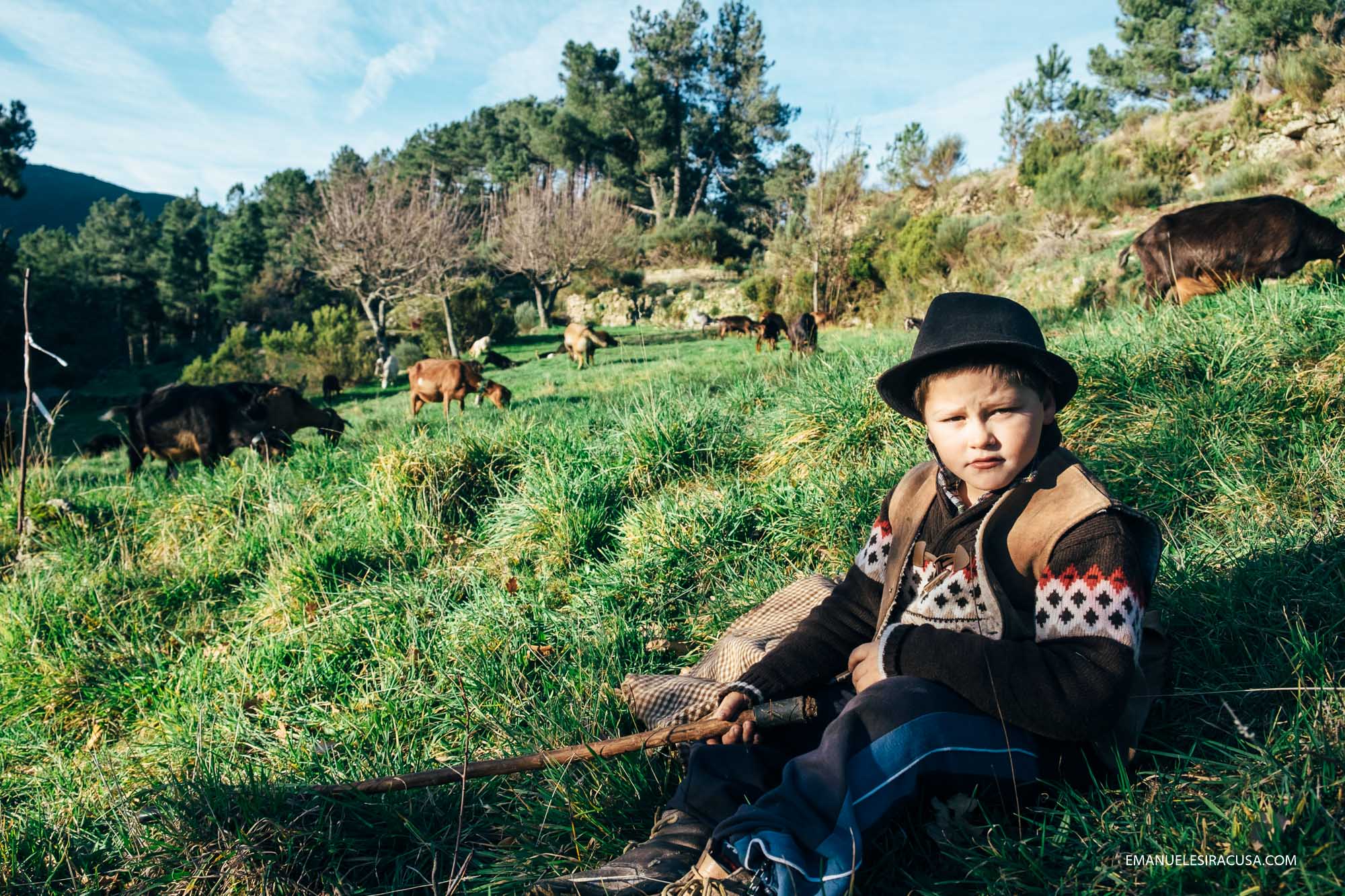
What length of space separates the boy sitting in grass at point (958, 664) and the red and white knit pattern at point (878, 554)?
79 millimetres

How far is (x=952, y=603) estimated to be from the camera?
6.11 ft

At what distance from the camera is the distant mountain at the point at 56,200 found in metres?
102

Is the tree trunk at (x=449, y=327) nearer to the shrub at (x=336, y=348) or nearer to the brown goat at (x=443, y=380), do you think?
the shrub at (x=336, y=348)

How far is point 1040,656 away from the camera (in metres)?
1.60

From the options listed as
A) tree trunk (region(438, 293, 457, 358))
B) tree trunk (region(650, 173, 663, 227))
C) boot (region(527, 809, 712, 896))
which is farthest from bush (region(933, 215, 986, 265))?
tree trunk (region(650, 173, 663, 227))

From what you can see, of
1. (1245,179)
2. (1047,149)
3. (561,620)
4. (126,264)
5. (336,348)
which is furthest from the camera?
(126,264)

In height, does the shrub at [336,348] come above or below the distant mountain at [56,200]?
below

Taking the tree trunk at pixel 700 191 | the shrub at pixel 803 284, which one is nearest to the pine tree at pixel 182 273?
the tree trunk at pixel 700 191

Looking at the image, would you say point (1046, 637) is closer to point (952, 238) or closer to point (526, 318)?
point (952, 238)

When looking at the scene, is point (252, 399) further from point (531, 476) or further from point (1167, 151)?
point (1167, 151)

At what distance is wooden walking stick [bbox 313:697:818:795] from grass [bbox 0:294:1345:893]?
0.32 feet

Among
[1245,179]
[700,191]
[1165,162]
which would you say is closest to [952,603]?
[1245,179]

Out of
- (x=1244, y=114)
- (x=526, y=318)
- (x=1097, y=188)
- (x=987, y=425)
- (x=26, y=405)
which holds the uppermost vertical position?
(x=1244, y=114)

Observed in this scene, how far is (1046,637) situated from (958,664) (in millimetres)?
215
